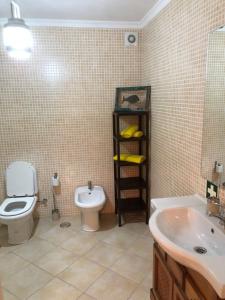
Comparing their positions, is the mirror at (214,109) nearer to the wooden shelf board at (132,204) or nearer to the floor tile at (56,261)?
the wooden shelf board at (132,204)

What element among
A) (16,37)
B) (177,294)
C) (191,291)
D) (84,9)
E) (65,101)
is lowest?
(177,294)

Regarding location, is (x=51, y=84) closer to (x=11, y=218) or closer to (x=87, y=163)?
(x=87, y=163)

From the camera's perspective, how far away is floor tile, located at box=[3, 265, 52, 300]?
6.30ft

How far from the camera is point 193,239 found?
1419mm

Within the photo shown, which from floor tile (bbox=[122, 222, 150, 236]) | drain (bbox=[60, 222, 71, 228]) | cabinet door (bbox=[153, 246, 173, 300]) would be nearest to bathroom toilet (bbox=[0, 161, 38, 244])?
drain (bbox=[60, 222, 71, 228])

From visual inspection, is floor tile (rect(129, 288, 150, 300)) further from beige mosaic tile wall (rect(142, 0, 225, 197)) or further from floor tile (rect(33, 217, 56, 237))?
floor tile (rect(33, 217, 56, 237))

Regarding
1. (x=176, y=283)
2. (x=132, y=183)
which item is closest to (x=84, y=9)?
(x=132, y=183)

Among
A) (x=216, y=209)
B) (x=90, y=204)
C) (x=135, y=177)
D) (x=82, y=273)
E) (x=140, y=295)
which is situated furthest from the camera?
(x=135, y=177)

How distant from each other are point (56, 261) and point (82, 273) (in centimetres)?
33

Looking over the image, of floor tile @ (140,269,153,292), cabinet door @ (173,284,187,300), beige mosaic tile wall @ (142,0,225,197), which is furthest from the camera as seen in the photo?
floor tile @ (140,269,153,292)

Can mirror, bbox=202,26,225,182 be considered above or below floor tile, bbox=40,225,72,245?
above

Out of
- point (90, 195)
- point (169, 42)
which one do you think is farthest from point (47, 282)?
point (169, 42)

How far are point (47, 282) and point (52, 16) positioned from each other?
263cm

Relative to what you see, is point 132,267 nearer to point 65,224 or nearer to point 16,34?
point 65,224
